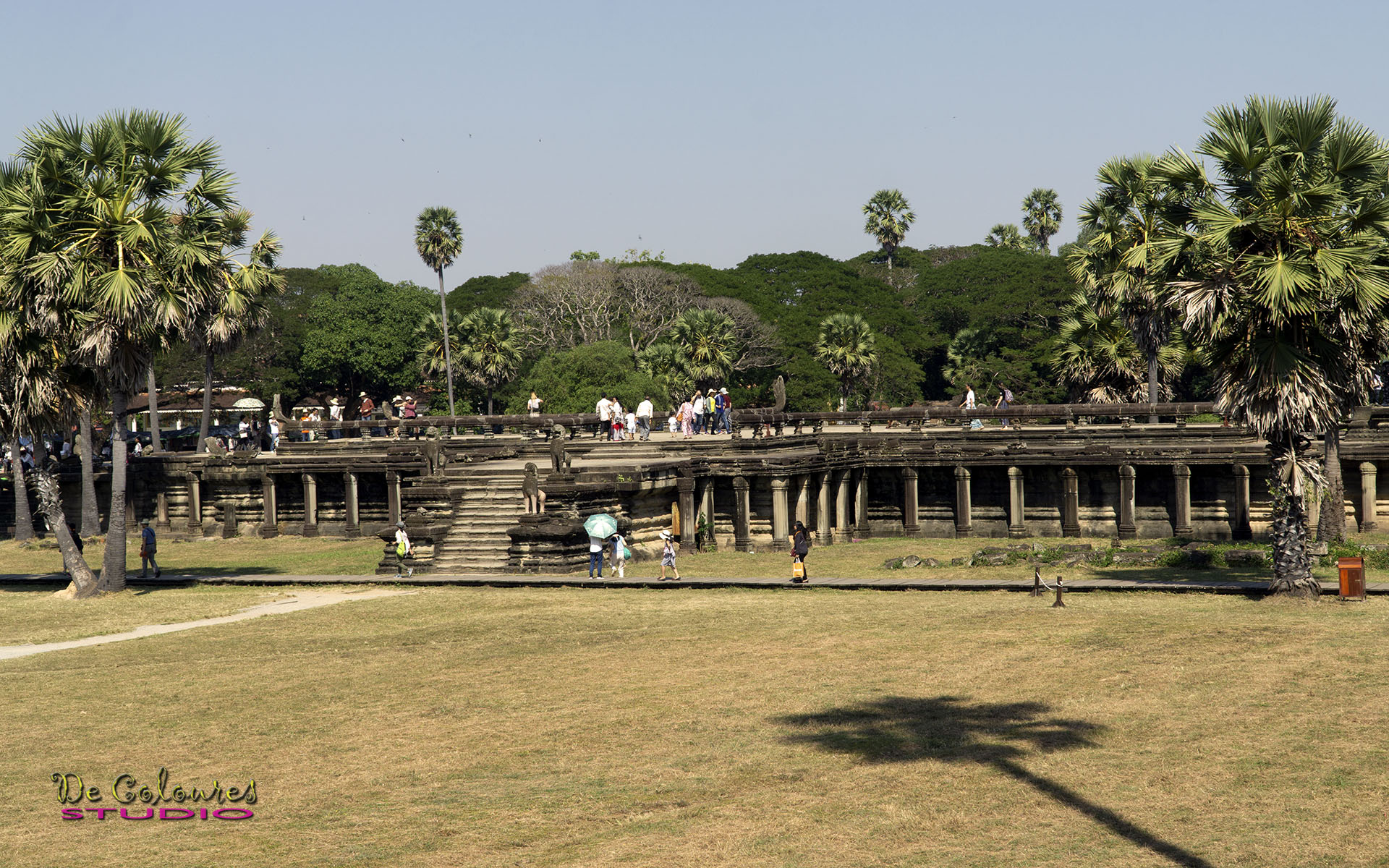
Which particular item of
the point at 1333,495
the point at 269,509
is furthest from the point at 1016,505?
the point at 269,509

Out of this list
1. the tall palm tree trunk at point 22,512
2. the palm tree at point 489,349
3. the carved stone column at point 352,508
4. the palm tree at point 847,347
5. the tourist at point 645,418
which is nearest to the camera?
the tourist at point 645,418

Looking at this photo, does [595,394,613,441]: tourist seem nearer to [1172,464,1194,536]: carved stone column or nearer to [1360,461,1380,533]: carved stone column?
[1172,464,1194,536]: carved stone column

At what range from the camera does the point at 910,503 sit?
143 ft

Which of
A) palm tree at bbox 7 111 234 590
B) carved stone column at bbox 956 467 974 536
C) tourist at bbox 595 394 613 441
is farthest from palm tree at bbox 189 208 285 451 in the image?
carved stone column at bbox 956 467 974 536

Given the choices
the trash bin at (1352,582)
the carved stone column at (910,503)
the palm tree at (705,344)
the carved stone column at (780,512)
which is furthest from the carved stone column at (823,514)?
the palm tree at (705,344)

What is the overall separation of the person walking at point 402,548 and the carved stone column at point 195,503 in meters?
18.5

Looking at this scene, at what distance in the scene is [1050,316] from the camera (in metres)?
82.8

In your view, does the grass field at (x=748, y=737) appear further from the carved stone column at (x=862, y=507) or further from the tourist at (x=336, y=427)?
the tourist at (x=336, y=427)

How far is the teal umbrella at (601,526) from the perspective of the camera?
30.7 meters

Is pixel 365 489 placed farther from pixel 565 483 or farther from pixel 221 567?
pixel 565 483

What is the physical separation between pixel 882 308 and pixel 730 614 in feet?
223

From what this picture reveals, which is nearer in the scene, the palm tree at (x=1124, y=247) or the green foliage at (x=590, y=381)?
the palm tree at (x=1124, y=247)

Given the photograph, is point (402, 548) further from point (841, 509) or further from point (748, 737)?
point (748, 737)

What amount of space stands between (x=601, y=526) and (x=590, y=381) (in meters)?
35.2
